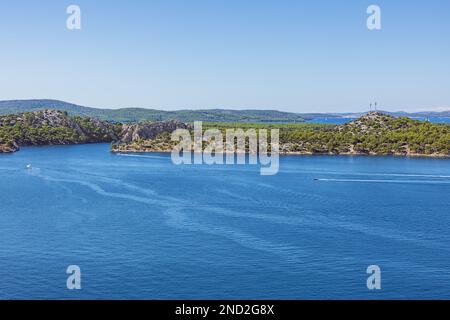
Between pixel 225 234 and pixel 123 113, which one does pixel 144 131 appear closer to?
pixel 225 234

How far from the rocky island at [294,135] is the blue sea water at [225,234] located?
654 inches

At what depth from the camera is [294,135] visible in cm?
5925

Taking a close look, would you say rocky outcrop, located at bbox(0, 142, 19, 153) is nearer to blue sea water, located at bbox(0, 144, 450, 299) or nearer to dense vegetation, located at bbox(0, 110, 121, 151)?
dense vegetation, located at bbox(0, 110, 121, 151)

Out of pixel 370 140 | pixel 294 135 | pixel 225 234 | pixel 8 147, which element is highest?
pixel 294 135

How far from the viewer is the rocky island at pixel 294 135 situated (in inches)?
2138

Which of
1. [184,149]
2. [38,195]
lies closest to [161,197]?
[38,195]

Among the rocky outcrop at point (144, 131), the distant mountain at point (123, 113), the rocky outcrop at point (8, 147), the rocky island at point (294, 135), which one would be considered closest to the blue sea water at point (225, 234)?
the rocky island at point (294, 135)

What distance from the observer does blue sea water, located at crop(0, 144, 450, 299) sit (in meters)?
14.4

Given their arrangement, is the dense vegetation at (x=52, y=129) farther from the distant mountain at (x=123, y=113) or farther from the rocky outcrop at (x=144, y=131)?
the distant mountain at (x=123, y=113)

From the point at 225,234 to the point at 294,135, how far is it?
1588 inches

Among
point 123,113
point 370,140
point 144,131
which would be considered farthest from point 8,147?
point 123,113

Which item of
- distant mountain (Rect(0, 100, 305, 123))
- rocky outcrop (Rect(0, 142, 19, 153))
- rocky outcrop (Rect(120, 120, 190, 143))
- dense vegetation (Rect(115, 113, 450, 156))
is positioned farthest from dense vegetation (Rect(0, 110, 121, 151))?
distant mountain (Rect(0, 100, 305, 123))

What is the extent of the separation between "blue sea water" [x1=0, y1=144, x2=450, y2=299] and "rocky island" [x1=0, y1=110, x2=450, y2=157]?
54.5 ft

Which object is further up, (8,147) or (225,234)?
(8,147)
